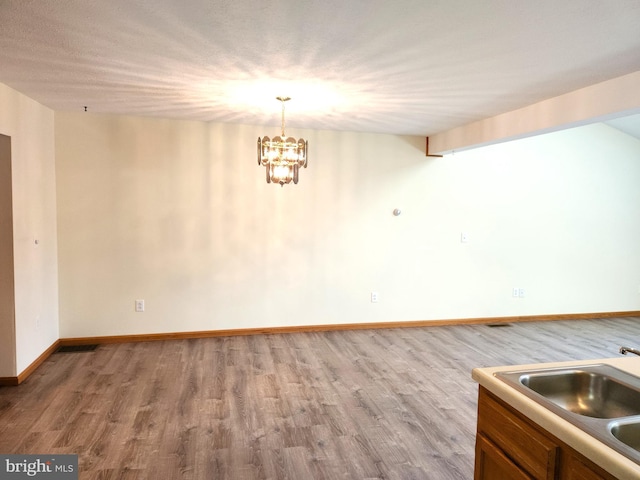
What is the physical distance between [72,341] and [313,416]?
118 inches

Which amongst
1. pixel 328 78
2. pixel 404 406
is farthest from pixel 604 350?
pixel 328 78

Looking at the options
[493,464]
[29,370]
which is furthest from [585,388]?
[29,370]

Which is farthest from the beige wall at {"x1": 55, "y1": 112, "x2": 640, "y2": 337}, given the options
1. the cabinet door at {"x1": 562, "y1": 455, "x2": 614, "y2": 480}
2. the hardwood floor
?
the cabinet door at {"x1": 562, "y1": 455, "x2": 614, "y2": 480}

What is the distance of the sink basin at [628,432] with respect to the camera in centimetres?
129

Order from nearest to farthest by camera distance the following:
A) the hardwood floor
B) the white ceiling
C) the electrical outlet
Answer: the white ceiling < the hardwood floor < the electrical outlet

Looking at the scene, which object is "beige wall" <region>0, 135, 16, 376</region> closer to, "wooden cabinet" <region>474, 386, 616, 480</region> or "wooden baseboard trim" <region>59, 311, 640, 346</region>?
"wooden baseboard trim" <region>59, 311, 640, 346</region>

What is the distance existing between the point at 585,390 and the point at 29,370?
4.21 meters

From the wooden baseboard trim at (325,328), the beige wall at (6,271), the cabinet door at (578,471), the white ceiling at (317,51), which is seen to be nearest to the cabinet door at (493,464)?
the cabinet door at (578,471)

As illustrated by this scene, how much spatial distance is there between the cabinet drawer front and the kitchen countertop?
0.18ft

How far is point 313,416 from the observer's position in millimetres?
3018

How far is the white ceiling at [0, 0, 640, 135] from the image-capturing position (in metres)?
1.90

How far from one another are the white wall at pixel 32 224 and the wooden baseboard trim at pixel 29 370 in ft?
0.14

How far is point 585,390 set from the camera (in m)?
1.69

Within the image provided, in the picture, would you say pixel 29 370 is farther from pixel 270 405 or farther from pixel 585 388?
pixel 585 388
